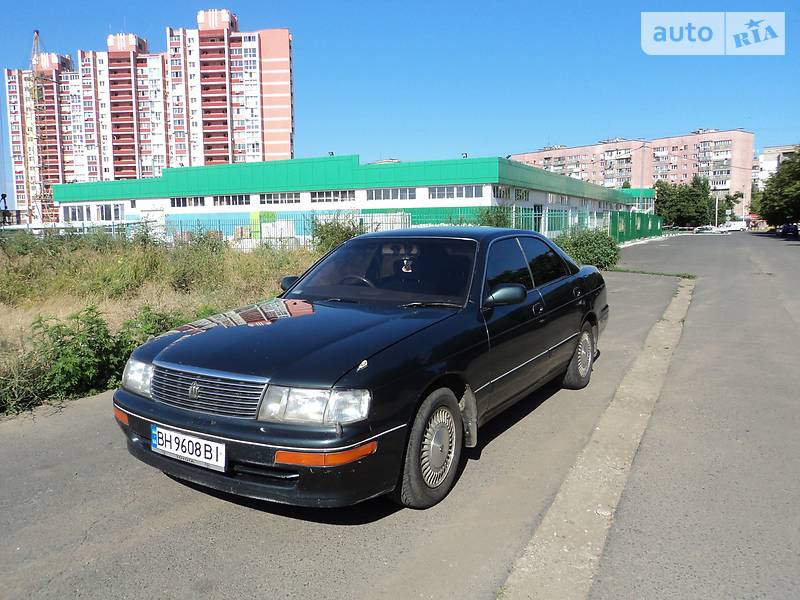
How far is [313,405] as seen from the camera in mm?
2898

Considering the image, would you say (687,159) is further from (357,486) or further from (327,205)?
(357,486)

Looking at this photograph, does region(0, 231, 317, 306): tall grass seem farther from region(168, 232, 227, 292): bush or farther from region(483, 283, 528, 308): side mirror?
region(483, 283, 528, 308): side mirror

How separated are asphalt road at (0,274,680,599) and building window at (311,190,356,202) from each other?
153 feet

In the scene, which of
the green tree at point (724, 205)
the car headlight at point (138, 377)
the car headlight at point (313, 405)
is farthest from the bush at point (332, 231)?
the green tree at point (724, 205)

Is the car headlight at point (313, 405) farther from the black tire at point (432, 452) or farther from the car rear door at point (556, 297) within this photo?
the car rear door at point (556, 297)

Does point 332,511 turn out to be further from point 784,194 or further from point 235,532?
point 784,194

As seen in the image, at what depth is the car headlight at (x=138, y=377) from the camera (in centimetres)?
344

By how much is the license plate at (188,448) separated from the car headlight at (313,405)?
30 cm

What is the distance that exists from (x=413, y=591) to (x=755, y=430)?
11.4 ft

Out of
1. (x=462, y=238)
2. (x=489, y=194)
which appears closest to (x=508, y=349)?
(x=462, y=238)

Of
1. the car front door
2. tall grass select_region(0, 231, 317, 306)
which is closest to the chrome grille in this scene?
the car front door

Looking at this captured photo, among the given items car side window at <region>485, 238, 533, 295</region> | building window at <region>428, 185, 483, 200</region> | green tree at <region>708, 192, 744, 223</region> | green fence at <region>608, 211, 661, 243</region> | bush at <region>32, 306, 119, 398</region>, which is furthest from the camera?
green tree at <region>708, 192, 744, 223</region>

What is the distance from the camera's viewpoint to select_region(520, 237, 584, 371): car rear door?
16.6 feet

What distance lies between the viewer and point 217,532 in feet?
10.4
